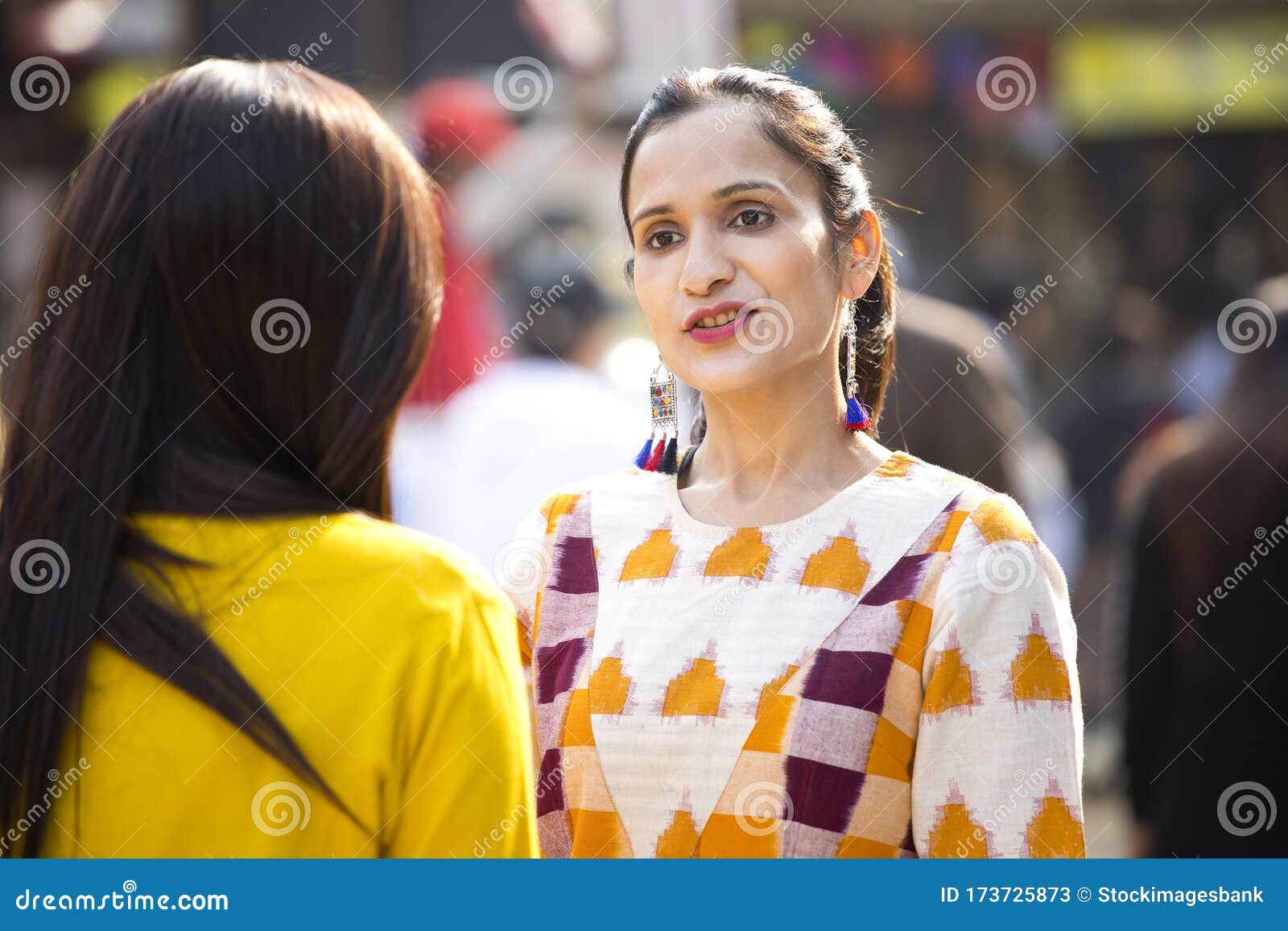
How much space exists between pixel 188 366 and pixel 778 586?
0.72 metres

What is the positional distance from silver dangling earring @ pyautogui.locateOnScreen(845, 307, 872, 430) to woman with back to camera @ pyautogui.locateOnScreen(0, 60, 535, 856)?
62 cm

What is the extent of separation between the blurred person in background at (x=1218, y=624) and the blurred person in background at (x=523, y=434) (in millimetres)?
1262

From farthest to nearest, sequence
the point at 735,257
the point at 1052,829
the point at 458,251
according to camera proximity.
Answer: the point at 458,251 < the point at 735,257 < the point at 1052,829

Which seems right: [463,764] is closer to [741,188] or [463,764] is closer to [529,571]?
[529,571]

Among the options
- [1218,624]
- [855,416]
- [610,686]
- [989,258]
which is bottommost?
[1218,624]

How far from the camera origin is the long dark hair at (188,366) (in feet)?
4.36

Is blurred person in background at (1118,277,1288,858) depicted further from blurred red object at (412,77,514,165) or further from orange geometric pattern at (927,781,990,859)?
blurred red object at (412,77,514,165)

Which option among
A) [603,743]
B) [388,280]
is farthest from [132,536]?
[603,743]

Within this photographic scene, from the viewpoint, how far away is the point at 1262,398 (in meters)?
3.08

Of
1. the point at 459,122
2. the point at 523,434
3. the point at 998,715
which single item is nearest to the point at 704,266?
the point at 998,715

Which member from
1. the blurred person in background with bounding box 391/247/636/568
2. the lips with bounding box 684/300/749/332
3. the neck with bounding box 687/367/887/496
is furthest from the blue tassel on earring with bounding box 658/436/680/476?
the blurred person in background with bounding box 391/247/636/568

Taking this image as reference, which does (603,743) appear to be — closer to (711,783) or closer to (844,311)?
(711,783)

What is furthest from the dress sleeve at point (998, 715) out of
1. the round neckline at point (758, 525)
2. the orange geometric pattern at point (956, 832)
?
the round neckline at point (758, 525)

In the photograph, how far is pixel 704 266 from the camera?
1.75m
